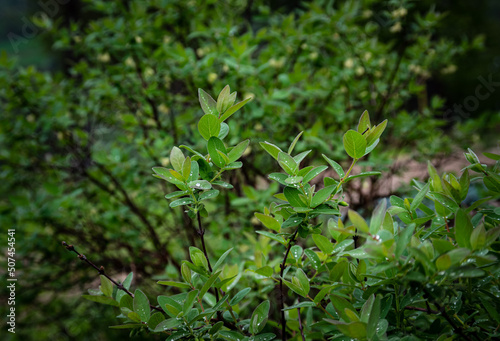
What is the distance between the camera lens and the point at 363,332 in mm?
533

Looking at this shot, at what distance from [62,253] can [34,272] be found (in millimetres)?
462

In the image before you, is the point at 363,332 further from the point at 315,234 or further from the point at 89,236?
the point at 89,236

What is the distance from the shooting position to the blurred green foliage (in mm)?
1897

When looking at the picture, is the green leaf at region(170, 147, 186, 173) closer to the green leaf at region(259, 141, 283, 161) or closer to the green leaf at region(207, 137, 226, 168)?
the green leaf at region(207, 137, 226, 168)

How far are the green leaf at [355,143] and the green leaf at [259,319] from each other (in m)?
0.38

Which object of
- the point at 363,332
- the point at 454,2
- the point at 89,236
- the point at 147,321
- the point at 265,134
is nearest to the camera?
the point at 363,332

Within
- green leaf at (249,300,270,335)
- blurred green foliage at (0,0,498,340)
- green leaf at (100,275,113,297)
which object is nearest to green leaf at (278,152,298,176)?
green leaf at (249,300,270,335)

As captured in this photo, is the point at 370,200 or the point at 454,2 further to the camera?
the point at 454,2

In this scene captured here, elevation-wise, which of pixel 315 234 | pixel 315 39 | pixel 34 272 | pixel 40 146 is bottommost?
pixel 34 272

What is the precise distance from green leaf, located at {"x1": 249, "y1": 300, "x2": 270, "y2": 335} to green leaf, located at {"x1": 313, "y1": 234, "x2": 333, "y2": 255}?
172 millimetres

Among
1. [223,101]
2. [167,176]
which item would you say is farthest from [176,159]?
[223,101]

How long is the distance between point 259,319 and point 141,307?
25 centimetres

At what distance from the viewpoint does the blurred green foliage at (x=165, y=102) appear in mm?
1897

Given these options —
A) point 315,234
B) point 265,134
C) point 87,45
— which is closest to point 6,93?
point 87,45
